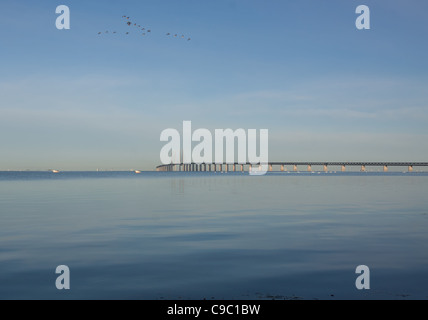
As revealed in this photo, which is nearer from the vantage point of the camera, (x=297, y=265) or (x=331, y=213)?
(x=297, y=265)

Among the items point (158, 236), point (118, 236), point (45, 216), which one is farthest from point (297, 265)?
point (45, 216)

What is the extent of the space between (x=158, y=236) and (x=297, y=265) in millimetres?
11501

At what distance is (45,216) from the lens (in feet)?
139

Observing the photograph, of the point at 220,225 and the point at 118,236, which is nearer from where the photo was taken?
the point at 118,236

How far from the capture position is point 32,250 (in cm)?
2481

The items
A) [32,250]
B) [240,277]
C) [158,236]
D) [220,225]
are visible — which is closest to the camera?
[240,277]

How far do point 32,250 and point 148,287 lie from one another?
1071 centimetres
